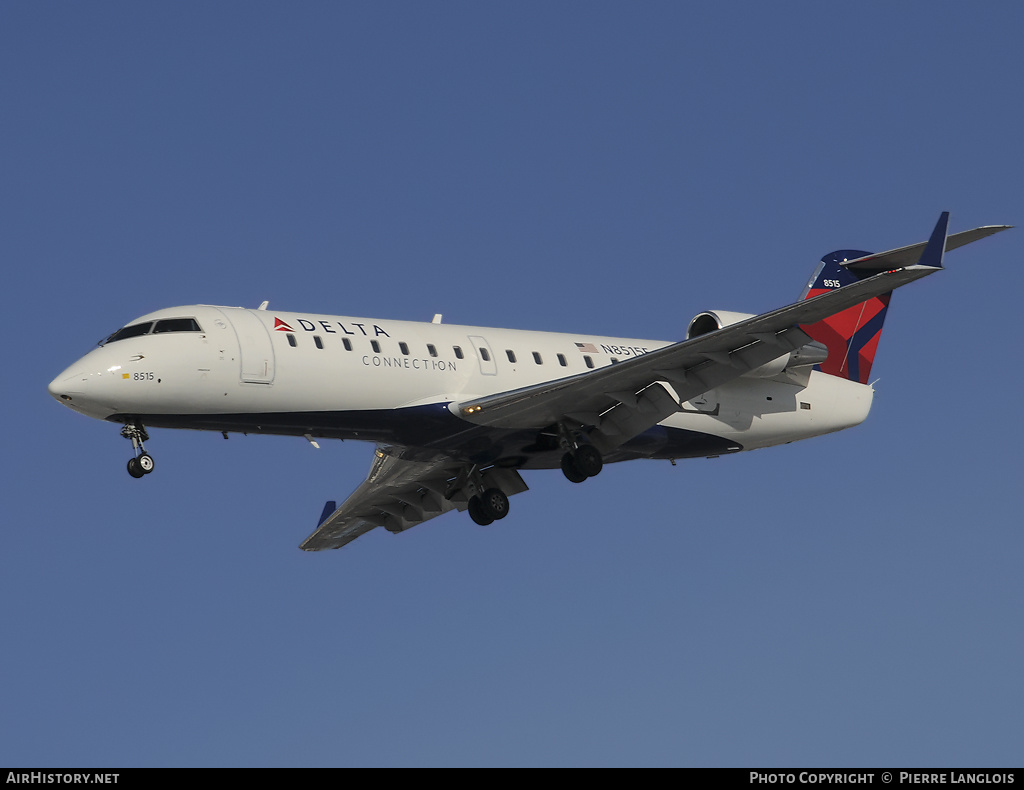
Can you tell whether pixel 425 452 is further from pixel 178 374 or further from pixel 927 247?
pixel 927 247

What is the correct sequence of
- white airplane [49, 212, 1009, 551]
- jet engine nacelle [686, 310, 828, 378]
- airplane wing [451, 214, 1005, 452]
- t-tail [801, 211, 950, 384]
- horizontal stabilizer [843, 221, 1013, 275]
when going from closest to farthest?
white airplane [49, 212, 1009, 551]
horizontal stabilizer [843, 221, 1013, 275]
airplane wing [451, 214, 1005, 452]
jet engine nacelle [686, 310, 828, 378]
t-tail [801, 211, 950, 384]

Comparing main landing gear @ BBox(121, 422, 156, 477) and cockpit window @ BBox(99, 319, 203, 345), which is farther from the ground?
cockpit window @ BBox(99, 319, 203, 345)

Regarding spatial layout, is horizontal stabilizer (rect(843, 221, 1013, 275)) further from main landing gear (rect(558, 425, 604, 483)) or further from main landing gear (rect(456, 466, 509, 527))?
main landing gear (rect(456, 466, 509, 527))

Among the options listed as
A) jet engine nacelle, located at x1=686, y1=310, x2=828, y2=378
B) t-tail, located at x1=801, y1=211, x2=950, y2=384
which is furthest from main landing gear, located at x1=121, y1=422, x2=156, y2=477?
t-tail, located at x1=801, y1=211, x2=950, y2=384

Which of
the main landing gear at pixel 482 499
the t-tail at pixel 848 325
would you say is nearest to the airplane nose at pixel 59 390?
the main landing gear at pixel 482 499

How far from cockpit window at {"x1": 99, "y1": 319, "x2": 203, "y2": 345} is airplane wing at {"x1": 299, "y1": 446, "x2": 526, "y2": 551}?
15.2 ft

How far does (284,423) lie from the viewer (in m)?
23.8

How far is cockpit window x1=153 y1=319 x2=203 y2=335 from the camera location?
23.3 meters

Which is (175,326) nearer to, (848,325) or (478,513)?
(478,513)

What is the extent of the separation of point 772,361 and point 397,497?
805 centimetres

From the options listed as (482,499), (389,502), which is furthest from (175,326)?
(389,502)

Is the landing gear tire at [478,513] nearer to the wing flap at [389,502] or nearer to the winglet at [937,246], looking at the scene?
the wing flap at [389,502]

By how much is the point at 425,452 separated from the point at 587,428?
9.79 feet
